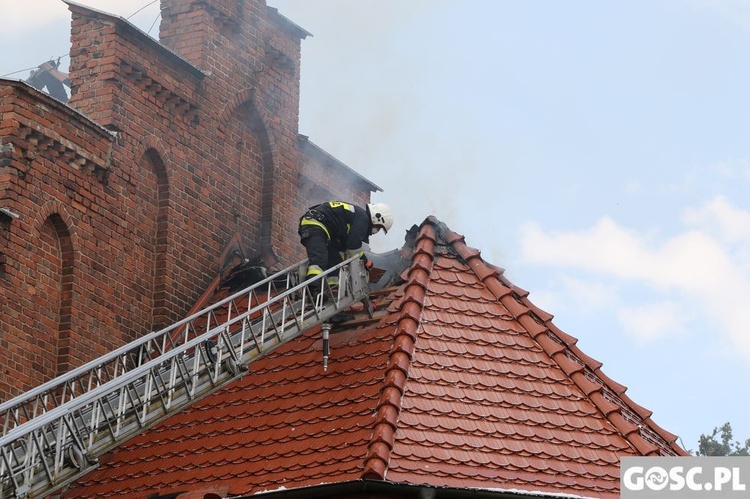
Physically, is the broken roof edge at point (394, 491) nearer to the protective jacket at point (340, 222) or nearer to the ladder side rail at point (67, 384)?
the ladder side rail at point (67, 384)

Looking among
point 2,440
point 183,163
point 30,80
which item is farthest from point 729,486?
point 30,80

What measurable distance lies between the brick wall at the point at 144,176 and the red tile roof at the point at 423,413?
9.05ft

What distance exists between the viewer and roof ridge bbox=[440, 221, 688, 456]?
17750 mm

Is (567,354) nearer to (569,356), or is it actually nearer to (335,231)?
(569,356)

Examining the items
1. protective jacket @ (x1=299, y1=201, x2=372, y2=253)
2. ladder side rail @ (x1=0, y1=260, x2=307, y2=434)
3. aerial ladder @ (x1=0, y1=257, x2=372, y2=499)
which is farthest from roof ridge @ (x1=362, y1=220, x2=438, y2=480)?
ladder side rail @ (x1=0, y1=260, x2=307, y2=434)

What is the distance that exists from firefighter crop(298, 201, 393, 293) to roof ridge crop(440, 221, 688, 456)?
110cm

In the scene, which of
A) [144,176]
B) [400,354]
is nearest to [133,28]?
[144,176]

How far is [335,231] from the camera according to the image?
18.8 m

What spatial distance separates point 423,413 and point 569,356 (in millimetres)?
2846


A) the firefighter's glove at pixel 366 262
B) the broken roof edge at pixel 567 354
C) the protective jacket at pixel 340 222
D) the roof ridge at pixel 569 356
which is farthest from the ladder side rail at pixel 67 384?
the roof ridge at pixel 569 356

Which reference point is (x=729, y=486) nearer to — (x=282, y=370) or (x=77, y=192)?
(x=282, y=370)

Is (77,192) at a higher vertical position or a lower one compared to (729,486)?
higher

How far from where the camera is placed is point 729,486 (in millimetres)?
15914

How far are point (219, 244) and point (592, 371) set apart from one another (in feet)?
22.7
